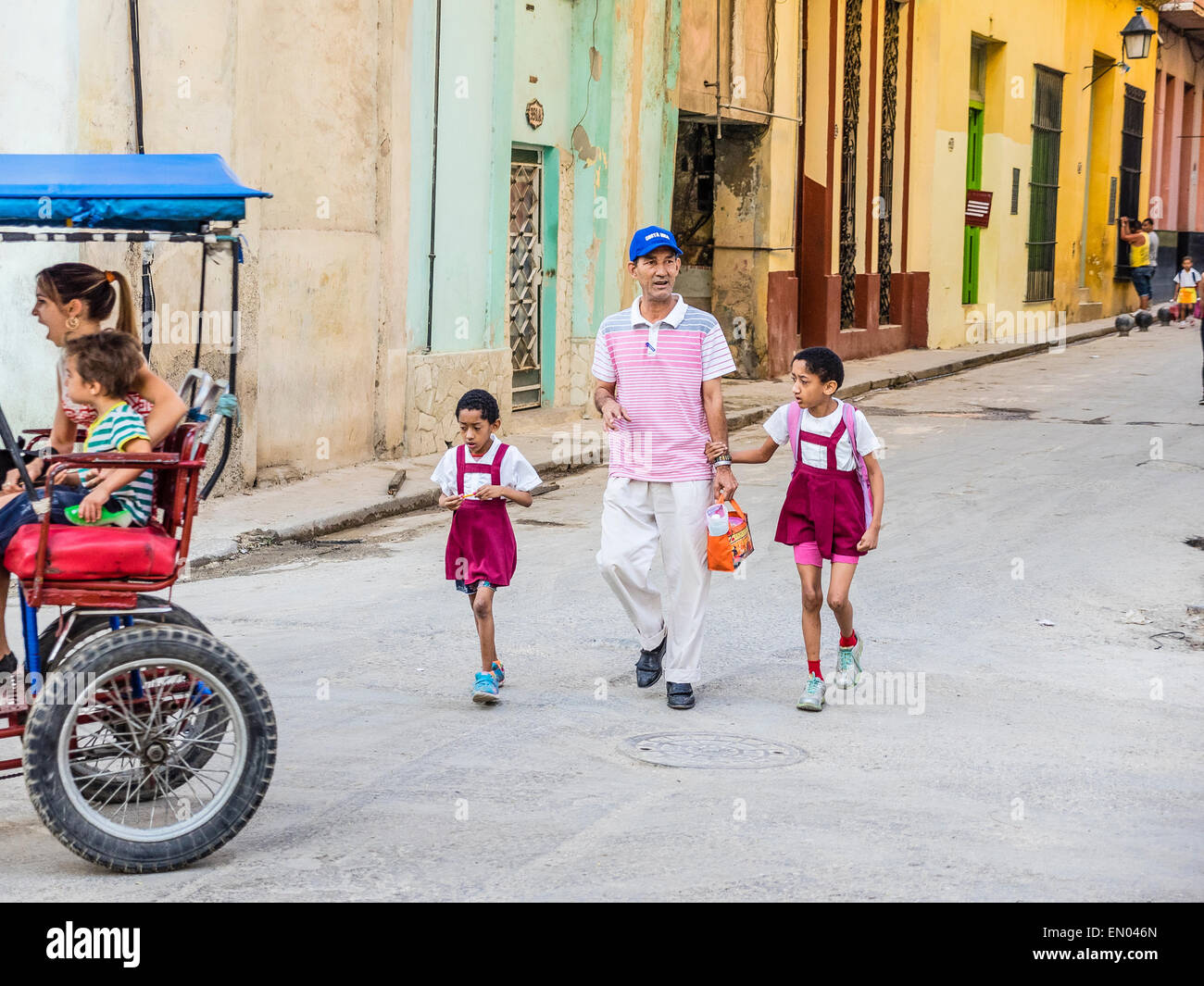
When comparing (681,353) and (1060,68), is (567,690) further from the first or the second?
(1060,68)

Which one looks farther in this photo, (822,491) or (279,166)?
(279,166)

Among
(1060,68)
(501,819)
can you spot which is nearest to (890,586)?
(501,819)

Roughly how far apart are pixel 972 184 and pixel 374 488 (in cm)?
1890

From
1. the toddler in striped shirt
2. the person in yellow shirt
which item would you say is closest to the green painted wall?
the toddler in striped shirt

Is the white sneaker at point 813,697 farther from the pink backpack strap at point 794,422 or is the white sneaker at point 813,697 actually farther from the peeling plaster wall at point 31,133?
the peeling plaster wall at point 31,133

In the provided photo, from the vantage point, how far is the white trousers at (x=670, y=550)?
23.2 ft

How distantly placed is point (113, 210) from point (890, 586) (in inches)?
209

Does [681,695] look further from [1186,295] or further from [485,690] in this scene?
[1186,295]

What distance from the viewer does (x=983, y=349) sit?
87.3 feet

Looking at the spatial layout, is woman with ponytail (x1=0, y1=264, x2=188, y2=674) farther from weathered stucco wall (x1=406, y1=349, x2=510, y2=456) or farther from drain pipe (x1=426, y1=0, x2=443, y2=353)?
drain pipe (x1=426, y1=0, x2=443, y2=353)

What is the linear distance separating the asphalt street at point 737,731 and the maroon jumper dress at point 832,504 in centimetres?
68

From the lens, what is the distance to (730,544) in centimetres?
695

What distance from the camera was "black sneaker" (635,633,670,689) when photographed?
7.29m

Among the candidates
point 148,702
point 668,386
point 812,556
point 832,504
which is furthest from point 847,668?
point 148,702
